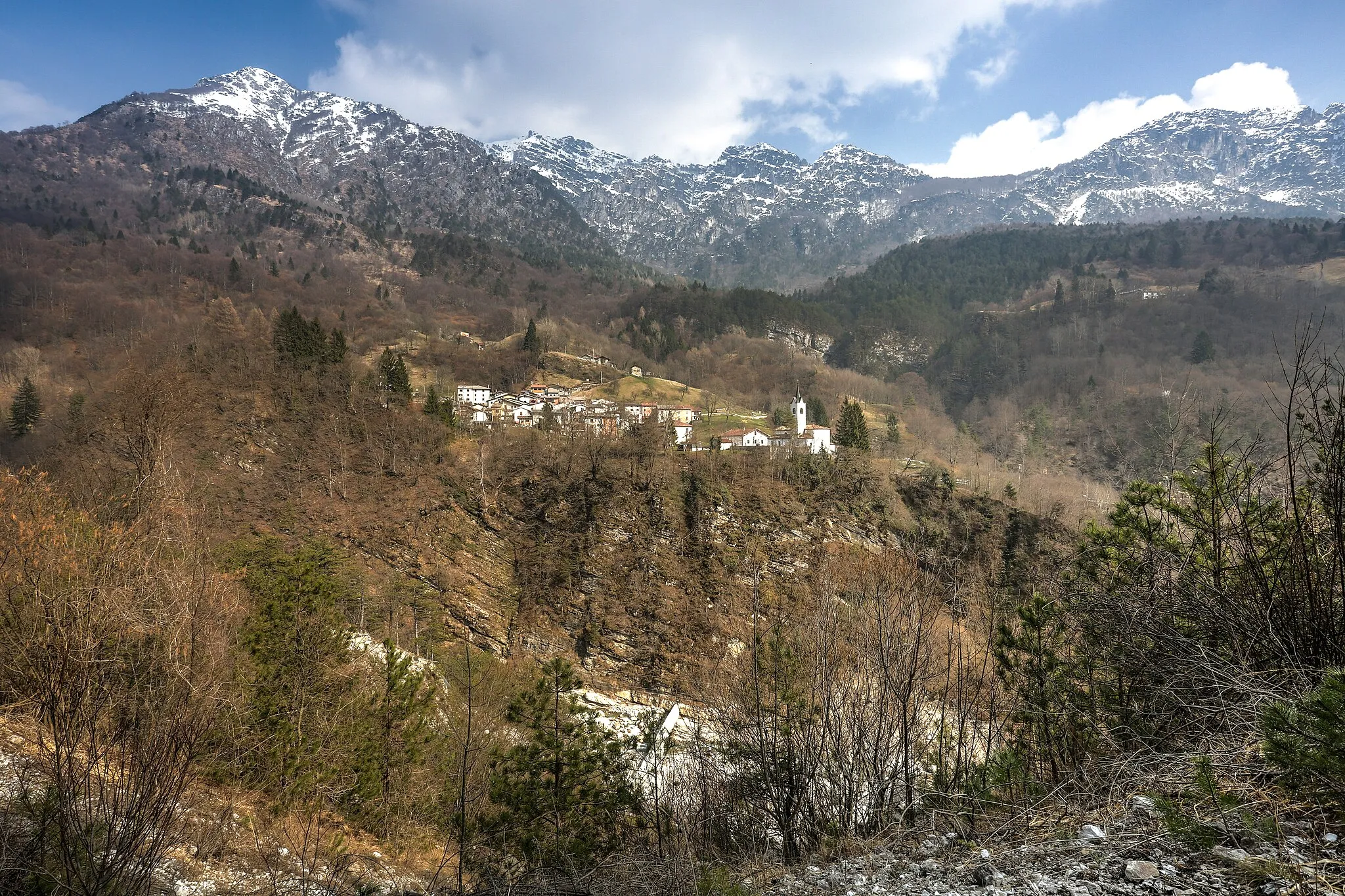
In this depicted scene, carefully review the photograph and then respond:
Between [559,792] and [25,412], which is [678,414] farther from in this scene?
[559,792]

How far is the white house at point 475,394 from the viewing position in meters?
74.4

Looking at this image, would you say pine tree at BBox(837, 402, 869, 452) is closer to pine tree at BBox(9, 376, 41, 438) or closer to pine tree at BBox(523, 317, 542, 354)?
pine tree at BBox(523, 317, 542, 354)

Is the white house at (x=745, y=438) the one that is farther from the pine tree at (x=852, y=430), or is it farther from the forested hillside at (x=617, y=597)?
the forested hillside at (x=617, y=597)

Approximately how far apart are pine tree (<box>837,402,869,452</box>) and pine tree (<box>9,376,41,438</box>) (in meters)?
68.5

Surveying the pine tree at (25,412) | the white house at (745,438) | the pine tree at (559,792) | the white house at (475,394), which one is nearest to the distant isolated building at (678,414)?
the white house at (745,438)

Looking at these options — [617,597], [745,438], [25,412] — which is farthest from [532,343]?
[617,597]

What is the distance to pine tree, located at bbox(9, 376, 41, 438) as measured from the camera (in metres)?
44.5

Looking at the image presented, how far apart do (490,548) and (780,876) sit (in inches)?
1496

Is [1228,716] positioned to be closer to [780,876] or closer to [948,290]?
[780,876]

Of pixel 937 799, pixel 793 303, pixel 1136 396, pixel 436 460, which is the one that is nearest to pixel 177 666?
pixel 937 799

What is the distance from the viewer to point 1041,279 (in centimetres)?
15988

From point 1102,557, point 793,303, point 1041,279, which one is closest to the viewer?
point 1102,557

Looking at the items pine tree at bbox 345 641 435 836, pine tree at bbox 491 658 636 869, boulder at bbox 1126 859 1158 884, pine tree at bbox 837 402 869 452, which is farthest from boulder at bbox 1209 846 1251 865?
pine tree at bbox 837 402 869 452

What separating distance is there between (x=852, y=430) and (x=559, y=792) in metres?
48.9
